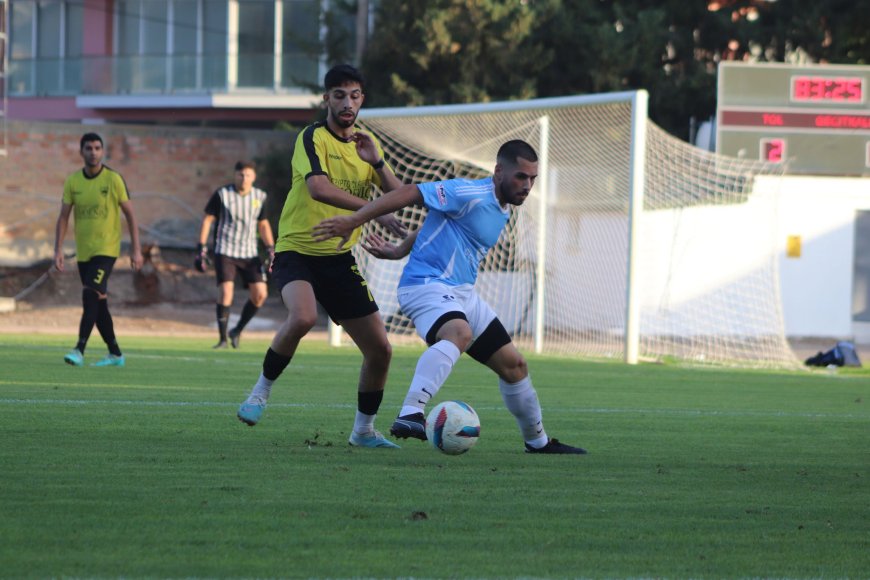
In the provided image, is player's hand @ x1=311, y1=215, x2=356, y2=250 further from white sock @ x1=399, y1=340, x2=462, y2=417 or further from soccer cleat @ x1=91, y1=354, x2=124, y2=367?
soccer cleat @ x1=91, y1=354, x2=124, y2=367

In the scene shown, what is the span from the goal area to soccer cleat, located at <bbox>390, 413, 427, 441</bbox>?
9902mm

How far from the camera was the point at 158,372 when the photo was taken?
11906mm

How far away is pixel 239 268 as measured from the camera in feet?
52.1

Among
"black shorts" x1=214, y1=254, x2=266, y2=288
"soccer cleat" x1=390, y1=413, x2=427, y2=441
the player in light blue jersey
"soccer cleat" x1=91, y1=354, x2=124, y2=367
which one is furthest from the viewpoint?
"black shorts" x1=214, y1=254, x2=266, y2=288

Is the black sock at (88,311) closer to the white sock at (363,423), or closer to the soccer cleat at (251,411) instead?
the soccer cleat at (251,411)

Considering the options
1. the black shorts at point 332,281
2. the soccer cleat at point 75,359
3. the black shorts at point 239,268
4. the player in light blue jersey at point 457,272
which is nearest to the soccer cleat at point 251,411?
the black shorts at point 332,281

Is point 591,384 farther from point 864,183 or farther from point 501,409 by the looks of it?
point 864,183

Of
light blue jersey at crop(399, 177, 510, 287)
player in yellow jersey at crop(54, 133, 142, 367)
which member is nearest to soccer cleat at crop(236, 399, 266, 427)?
light blue jersey at crop(399, 177, 510, 287)

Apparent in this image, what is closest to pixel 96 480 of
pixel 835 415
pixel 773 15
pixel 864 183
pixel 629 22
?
pixel 835 415

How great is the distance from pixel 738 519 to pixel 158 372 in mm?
7704

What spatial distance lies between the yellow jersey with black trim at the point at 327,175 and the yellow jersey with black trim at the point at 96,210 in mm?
5266

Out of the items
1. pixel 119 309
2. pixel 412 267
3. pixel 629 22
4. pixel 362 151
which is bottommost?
pixel 119 309

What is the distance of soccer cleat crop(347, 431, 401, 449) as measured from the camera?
23.1ft

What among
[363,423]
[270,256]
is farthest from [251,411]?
[270,256]
